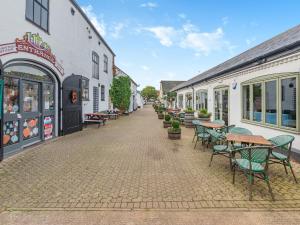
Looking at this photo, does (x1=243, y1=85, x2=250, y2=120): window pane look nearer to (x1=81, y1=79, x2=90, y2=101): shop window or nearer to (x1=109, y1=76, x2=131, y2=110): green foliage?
(x1=81, y1=79, x2=90, y2=101): shop window

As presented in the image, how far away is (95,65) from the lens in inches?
Answer: 627

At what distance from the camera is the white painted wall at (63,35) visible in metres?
6.13

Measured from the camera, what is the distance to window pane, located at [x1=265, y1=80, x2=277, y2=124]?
6730mm

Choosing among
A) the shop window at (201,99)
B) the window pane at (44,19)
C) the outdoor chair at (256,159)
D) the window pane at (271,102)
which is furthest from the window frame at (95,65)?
the outdoor chair at (256,159)

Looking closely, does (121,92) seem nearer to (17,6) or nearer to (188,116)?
(188,116)

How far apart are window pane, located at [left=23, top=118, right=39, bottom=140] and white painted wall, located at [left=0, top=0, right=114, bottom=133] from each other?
2.33 m

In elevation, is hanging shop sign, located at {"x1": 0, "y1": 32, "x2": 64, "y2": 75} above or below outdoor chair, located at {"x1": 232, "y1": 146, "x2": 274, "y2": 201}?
above

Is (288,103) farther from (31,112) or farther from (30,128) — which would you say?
(30,128)

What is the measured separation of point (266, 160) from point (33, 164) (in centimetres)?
572

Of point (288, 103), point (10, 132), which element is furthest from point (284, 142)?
point (10, 132)

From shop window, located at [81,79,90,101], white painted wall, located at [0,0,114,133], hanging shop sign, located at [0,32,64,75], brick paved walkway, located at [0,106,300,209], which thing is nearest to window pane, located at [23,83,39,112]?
white painted wall, located at [0,0,114,133]

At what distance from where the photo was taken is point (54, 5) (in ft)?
29.1

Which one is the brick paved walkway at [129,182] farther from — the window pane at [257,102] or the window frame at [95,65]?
the window frame at [95,65]

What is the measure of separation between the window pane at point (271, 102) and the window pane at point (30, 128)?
8.74m
